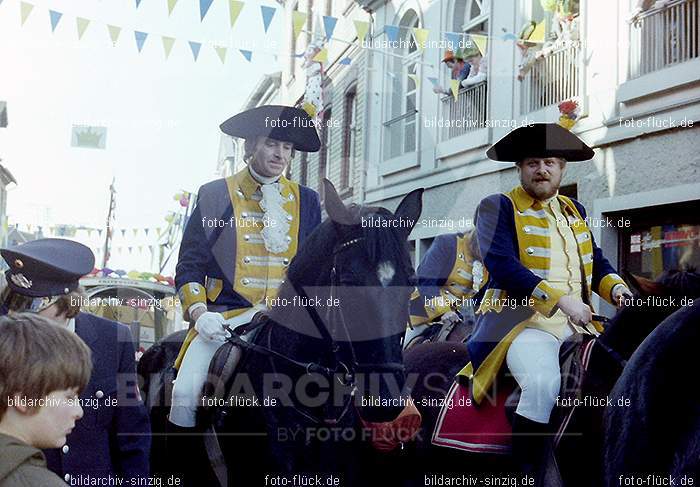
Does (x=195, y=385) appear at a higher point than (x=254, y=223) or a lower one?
lower

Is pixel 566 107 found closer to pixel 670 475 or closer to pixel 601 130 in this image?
pixel 601 130

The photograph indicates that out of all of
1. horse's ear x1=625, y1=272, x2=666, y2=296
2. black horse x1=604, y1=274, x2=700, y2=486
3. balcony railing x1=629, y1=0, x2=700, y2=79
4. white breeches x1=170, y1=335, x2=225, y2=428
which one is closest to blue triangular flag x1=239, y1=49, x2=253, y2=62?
balcony railing x1=629, y1=0, x2=700, y2=79

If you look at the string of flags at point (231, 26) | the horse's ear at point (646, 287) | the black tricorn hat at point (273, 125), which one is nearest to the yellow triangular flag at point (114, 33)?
the string of flags at point (231, 26)

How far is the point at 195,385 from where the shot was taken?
4117 millimetres

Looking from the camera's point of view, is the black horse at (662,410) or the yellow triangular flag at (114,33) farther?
the yellow triangular flag at (114,33)

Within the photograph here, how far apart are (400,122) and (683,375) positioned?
17.4 ft

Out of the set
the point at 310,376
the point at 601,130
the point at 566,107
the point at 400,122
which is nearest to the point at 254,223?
the point at 310,376

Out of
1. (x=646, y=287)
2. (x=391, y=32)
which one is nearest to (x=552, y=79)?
(x=391, y=32)

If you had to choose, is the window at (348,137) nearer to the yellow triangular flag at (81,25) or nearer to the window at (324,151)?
the window at (324,151)

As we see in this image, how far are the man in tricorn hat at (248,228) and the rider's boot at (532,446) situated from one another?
4.23ft

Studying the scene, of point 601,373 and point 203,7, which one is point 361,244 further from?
point 203,7

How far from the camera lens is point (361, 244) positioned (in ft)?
12.0

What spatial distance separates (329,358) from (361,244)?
18.2 inches

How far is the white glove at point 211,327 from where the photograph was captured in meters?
4.07
